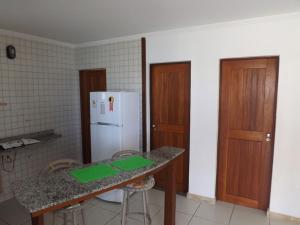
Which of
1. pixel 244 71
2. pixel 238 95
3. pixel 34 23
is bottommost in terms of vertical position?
pixel 238 95

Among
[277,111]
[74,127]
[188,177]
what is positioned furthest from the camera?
[74,127]

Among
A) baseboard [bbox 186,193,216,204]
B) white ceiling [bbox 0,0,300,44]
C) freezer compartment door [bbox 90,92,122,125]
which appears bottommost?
baseboard [bbox 186,193,216,204]

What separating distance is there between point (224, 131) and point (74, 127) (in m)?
2.74

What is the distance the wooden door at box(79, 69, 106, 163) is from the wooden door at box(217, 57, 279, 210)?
2.18 m

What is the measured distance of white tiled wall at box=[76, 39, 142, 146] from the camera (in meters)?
3.53

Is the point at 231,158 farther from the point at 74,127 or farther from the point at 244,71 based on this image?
the point at 74,127

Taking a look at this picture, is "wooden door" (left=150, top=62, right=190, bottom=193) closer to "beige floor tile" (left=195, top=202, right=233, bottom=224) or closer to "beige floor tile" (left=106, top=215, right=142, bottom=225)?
"beige floor tile" (left=195, top=202, right=233, bottom=224)

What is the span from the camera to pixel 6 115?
3154 millimetres

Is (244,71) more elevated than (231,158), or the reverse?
(244,71)

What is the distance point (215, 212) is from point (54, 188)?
2.21 meters

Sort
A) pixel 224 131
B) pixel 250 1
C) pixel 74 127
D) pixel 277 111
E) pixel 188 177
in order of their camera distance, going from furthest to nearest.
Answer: pixel 74 127
pixel 188 177
pixel 224 131
pixel 277 111
pixel 250 1

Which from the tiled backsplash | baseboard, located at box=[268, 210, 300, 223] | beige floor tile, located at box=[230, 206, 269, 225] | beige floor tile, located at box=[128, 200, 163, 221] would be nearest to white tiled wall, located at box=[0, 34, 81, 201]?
the tiled backsplash

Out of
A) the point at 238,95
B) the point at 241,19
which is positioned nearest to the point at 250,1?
the point at 241,19

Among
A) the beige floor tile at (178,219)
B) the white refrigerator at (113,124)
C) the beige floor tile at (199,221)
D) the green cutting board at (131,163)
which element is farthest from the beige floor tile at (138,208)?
the green cutting board at (131,163)
